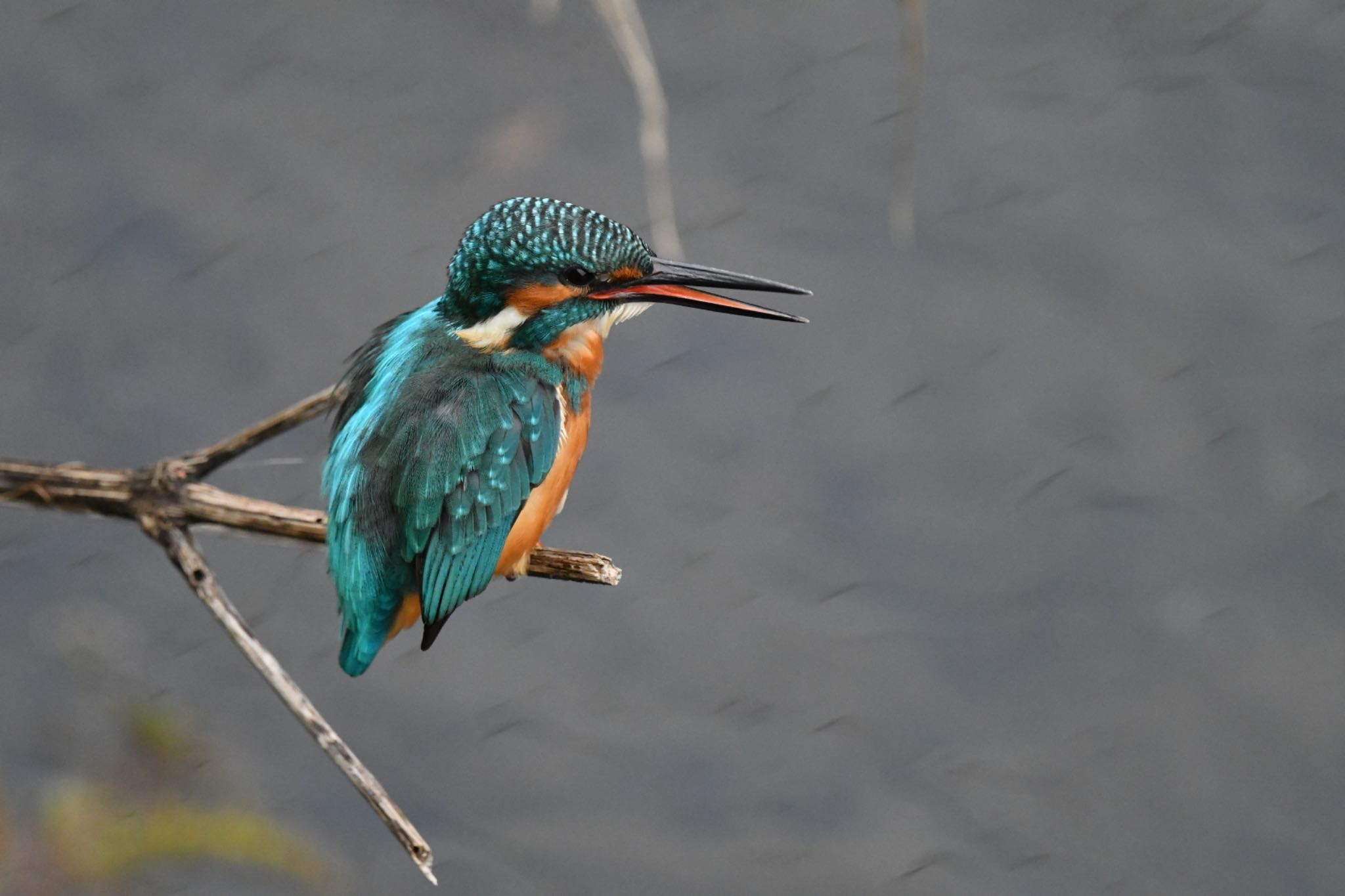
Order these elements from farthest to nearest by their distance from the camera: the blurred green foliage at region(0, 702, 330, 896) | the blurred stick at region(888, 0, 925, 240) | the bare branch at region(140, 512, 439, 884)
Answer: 1. the blurred stick at region(888, 0, 925, 240)
2. the blurred green foliage at region(0, 702, 330, 896)
3. the bare branch at region(140, 512, 439, 884)

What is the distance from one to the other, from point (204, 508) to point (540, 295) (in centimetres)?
48

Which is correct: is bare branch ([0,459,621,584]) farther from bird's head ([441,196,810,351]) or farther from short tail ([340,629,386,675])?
bird's head ([441,196,810,351])

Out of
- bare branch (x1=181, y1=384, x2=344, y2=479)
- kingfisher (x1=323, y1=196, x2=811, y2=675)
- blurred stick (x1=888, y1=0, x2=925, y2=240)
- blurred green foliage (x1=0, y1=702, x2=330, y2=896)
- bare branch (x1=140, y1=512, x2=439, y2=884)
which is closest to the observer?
bare branch (x1=140, y1=512, x2=439, y2=884)

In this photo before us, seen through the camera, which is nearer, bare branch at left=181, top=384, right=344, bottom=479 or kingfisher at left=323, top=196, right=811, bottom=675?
kingfisher at left=323, top=196, right=811, bottom=675

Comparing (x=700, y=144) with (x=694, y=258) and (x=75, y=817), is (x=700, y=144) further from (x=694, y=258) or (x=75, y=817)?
(x=75, y=817)

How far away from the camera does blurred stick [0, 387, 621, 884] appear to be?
1461 millimetres

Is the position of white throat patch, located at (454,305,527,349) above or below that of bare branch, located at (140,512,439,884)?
above

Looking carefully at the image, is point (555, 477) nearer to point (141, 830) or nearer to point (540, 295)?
point (540, 295)

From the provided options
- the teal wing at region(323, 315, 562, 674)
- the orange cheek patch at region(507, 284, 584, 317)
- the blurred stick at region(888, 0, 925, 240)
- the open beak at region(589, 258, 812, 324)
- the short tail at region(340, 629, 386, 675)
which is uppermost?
the orange cheek patch at region(507, 284, 584, 317)

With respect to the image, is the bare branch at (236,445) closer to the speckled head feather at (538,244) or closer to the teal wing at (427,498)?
the teal wing at (427,498)

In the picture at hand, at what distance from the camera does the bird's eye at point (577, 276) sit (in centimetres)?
145

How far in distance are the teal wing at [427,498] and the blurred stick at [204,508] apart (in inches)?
3.2

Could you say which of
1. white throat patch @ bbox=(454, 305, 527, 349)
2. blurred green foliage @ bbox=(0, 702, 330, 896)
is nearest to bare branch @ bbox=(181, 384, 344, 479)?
white throat patch @ bbox=(454, 305, 527, 349)

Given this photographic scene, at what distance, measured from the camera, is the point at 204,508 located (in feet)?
5.14
